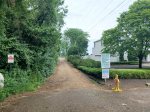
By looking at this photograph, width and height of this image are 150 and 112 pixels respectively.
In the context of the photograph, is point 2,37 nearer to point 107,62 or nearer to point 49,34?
point 49,34

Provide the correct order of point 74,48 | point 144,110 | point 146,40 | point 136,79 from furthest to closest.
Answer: point 74,48, point 146,40, point 136,79, point 144,110

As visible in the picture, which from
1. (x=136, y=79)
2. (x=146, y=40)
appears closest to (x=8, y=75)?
(x=136, y=79)

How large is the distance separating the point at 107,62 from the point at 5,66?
25.3ft


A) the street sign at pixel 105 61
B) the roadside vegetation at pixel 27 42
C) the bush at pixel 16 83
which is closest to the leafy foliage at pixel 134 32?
the roadside vegetation at pixel 27 42

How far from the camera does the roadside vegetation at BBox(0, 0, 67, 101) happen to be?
19781mm

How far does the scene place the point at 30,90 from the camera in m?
19.3

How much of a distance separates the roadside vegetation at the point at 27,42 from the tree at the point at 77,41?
50.2 metres

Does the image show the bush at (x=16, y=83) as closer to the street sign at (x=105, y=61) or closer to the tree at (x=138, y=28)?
the street sign at (x=105, y=61)

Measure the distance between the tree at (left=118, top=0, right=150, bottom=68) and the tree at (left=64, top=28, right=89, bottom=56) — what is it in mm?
40455

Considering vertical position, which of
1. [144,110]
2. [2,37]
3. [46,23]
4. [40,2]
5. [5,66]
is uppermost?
[40,2]

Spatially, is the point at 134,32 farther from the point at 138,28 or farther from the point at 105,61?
the point at 105,61

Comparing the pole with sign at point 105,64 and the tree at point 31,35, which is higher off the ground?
the tree at point 31,35

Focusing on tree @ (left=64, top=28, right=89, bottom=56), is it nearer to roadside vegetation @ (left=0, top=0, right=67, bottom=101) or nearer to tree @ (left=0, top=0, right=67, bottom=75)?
roadside vegetation @ (left=0, top=0, right=67, bottom=101)

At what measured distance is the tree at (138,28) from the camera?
1448 inches
